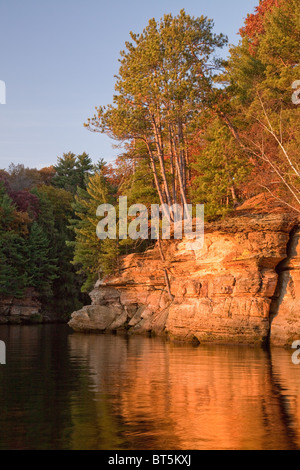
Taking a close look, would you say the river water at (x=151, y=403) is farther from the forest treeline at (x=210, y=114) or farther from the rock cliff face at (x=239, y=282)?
the forest treeline at (x=210, y=114)

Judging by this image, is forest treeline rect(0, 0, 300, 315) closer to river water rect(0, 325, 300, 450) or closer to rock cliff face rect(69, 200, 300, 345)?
rock cliff face rect(69, 200, 300, 345)

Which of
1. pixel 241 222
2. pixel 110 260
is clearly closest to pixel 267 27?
pixel 241 222

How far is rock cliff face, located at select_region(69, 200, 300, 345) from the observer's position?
2553 cm

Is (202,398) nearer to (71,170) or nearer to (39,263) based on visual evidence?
(39,263)

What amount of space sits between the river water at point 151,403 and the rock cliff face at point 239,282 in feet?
17.7

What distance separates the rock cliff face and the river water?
5.39 metres

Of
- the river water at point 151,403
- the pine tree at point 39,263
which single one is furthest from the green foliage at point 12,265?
the river water at point 151,403

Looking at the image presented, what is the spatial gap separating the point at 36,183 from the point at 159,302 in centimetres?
4338

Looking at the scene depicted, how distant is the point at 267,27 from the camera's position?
30250mm

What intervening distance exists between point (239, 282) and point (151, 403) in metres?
15.9

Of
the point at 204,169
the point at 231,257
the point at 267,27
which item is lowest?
the point at 231,257

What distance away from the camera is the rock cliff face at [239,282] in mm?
25531

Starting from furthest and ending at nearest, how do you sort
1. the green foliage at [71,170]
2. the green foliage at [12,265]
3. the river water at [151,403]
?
the green foliage at [71,170] → the green foliage at [12,265] → the river water at [151,403]
